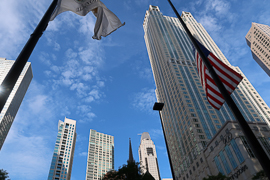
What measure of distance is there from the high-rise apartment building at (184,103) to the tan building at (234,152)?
12184 millimetres

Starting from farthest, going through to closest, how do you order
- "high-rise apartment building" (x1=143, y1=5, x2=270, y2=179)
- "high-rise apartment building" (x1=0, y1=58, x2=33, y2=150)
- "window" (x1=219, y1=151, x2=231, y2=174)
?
1. "high-rise apartment building" (x1=0, y1=58, x2=33, y2=150)
2. "high-rise apartment building" (x1=143, y1=5, x2=270, y2=179)
3. "window" (x1=219, y1=151, x2=231, y2=174)

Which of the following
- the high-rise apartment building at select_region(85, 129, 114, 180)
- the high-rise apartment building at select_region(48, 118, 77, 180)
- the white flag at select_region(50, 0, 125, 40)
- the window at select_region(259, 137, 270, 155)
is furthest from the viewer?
the high-rise apartment building at select_region(85, 129, 114, 180)

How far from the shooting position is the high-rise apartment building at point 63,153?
144625 millimetres

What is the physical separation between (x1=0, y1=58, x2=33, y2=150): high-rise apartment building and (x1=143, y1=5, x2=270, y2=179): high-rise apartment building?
97389 millimetres

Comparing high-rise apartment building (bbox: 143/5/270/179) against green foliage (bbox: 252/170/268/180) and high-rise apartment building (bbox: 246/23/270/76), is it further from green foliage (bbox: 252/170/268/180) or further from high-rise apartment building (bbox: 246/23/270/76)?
high-rise apartment building (bbox: 246/23/270/76)

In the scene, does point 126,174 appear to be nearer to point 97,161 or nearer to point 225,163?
point 225,163

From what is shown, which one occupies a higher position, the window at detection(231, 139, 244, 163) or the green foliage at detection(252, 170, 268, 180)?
the window at detection(231, 139, 244, 163)

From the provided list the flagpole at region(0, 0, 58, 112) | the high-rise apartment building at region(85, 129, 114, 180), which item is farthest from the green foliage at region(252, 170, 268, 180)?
the high-rise apartment building at region(85, 129, 114, 180)

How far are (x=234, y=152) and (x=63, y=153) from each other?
5704 inches

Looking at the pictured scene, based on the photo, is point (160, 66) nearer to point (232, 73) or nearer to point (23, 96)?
point (23, 96)

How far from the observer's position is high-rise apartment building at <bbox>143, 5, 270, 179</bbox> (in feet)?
264

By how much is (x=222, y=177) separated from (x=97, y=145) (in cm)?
17668

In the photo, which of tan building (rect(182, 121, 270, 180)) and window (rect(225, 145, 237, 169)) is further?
window (rect(225, 145, 237, 169))

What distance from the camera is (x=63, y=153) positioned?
157750mm
